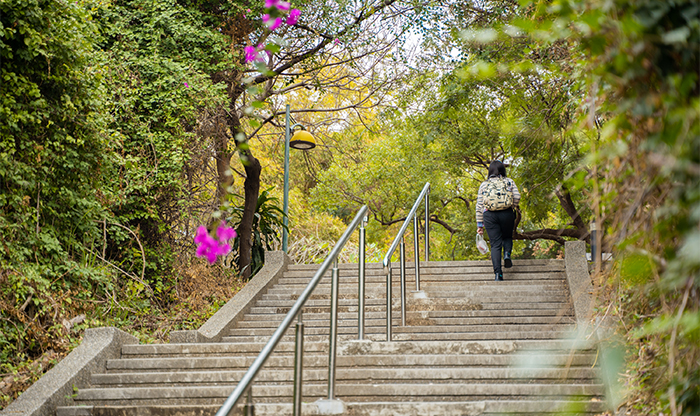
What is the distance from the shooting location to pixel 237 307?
21.5ft

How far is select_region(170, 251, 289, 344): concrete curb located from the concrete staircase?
0.17 metres

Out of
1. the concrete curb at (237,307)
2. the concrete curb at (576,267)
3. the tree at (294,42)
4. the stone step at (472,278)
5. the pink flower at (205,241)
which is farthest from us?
the tree at (294,42)

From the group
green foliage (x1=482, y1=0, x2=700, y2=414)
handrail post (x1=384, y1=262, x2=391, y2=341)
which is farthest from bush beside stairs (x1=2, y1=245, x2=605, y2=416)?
green foliage (x1=482, y1=0, x2=700, y2=414)

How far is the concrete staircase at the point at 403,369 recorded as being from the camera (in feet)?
11.8

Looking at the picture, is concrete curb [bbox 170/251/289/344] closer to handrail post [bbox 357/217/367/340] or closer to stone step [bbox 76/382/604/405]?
stone step [bbox 76/382/604/405]

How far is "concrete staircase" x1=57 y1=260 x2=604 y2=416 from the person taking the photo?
3.60 meters

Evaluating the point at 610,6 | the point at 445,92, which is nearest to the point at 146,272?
the point at 445,92

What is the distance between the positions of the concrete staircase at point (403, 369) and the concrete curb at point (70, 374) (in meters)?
0.08

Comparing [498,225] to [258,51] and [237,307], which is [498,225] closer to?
[237,307]

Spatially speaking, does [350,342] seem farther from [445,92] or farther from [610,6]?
[445,92]

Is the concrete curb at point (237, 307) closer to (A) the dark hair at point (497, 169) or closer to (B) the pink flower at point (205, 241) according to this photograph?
(B) the pink flower at point (205, 241)

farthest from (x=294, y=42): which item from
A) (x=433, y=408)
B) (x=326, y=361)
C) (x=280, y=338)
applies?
(x=280, y=338)

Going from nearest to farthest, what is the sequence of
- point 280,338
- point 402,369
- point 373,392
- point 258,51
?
1. point 258,51
2. point 280,338
3. point 373,392
4. point 402,369

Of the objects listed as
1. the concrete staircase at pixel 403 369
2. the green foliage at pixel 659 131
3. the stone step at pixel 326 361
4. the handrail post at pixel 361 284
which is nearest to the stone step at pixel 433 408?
the concrete staircase at pixel 403 369
